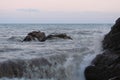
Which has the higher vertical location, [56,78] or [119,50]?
[119,50]

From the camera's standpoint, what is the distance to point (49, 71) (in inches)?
554

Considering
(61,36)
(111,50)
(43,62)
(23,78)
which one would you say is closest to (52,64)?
(43,62)

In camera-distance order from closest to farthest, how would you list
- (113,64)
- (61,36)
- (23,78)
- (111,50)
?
(113,64), (23,78), (111,50), (61,36)

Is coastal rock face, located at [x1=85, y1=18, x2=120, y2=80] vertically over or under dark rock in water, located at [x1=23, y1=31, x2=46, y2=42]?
over

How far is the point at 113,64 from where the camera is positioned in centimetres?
1205

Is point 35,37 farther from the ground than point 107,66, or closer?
closer

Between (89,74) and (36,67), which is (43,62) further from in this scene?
(89,74)

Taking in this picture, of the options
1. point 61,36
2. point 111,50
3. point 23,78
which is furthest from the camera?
point 61,36

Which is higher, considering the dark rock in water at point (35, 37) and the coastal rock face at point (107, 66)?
the coastal rock face at point (107, 66)

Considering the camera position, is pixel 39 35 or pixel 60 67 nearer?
pixel 60 67

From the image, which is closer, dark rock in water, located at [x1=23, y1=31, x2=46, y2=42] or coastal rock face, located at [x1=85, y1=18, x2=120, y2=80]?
coastal rock face, located at [x1=85, y1=18, x2=120, y2=80]

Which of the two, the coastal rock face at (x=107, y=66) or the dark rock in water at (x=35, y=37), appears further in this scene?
the dark rock in water at (x=35, y=37)

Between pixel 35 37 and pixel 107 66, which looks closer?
Result: pixel 107 66

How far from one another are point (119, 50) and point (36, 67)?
12.3ft
